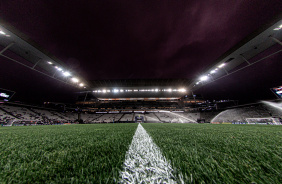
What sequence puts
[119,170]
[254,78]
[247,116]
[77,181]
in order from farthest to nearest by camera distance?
[247,116], [254,78], [119,170], [77,181]

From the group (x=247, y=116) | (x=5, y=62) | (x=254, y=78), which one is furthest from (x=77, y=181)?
(x=247, y=116)

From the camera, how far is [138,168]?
611 mm

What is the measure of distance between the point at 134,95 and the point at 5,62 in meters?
20.7

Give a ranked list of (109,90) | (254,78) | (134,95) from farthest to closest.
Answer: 1. (134,95)
2. (109,90)
3. (254,78)

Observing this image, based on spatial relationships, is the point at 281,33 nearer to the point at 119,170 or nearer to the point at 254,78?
the point at 119,170

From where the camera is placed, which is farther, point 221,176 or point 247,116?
point 247,116

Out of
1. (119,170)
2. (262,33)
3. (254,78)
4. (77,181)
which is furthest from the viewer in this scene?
(254,78)

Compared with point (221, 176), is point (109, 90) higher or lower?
higher

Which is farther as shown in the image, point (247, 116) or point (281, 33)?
point (247, 116)

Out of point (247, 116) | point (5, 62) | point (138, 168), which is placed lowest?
point (138, 168)

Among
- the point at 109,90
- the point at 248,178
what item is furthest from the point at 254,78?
the point at 109,90

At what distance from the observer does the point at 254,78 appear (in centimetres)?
1250

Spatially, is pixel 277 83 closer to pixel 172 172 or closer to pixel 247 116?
pixel 247 116

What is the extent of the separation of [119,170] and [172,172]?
311mm
